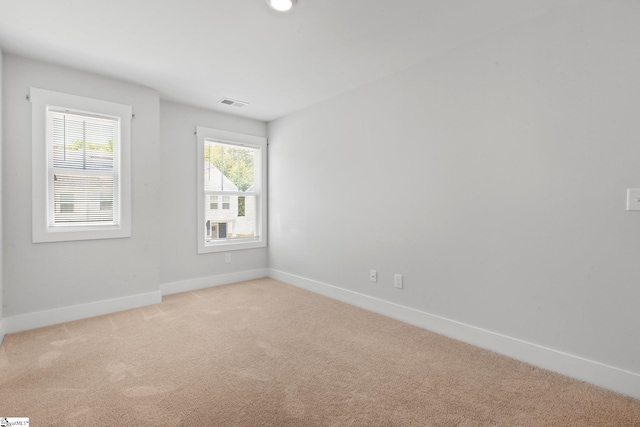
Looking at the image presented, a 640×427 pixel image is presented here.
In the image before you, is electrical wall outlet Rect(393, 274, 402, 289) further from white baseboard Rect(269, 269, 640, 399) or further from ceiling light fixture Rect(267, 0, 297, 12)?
ceiling light fixture Rect(267, 0, 297, 12)

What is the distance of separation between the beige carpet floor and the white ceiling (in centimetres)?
247

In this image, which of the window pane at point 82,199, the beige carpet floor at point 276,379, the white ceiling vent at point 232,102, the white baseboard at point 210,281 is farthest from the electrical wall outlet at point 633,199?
the window pane at point 82,199

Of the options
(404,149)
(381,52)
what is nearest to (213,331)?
(404,149)

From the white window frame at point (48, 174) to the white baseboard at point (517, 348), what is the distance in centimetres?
272

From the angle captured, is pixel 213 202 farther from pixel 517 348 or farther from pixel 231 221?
pixel 517 348

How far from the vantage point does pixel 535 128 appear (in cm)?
221

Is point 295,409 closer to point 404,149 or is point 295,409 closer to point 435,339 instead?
point 435,339

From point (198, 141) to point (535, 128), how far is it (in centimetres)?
379

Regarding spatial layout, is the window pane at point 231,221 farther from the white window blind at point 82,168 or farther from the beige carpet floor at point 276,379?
the beige carpet floor at point 276,379

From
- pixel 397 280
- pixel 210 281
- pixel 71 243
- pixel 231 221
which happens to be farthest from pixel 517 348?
pixel 71 243

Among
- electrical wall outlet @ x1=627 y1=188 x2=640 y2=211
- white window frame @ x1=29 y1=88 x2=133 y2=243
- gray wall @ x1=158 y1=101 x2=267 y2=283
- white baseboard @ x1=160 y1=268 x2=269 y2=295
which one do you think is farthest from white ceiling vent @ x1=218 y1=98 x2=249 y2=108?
electrical wall outlet @ x1=627 y1=188 x2=640 y2=211

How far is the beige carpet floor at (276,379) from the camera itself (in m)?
1.67

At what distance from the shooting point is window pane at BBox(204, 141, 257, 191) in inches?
174

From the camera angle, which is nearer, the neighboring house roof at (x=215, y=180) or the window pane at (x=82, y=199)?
the window pane at (x=82, y=199)
